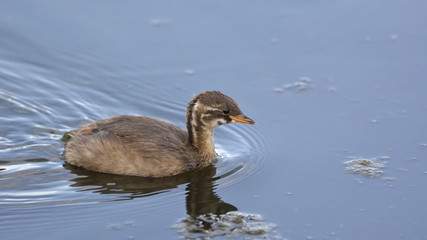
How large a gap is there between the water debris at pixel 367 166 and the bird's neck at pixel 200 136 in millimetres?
2000

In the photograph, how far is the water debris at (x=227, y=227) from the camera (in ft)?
31.0

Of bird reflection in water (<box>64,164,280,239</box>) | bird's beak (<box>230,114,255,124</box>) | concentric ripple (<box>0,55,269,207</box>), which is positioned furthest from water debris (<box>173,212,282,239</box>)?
bird's beak (<box>230,114,255,124</box>)

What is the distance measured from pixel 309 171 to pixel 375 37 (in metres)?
4.29

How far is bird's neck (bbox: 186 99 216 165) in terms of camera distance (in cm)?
1157

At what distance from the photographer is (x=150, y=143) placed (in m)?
11.2

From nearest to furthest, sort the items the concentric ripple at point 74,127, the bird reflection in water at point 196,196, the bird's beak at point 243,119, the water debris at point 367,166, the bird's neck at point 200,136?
the bird reflection in water at point 196,196
the concentric ripple at point 74,127
the water debris at point 367,166
the bird's beak at point 243,119
the bird's neck at point 200,136

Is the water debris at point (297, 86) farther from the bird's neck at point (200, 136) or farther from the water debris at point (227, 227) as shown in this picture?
the water debris at point (227, 227)

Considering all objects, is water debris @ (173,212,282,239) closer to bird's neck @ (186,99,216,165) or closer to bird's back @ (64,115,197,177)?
bird's back @ (64,115,197,177)

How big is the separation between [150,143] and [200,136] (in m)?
0.82

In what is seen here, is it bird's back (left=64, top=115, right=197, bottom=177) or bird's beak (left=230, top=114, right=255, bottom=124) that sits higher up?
bird's beak (left=230, top=114, right=255, bottom=124)

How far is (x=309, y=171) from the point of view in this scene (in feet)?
36.6

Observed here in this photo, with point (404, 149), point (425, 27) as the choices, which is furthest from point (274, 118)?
point (425, 27)

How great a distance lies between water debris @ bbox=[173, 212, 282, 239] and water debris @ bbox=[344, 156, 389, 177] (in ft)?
6.43

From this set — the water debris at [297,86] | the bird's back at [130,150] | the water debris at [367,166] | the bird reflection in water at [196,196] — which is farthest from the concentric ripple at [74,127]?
the water debris at [367,166]
